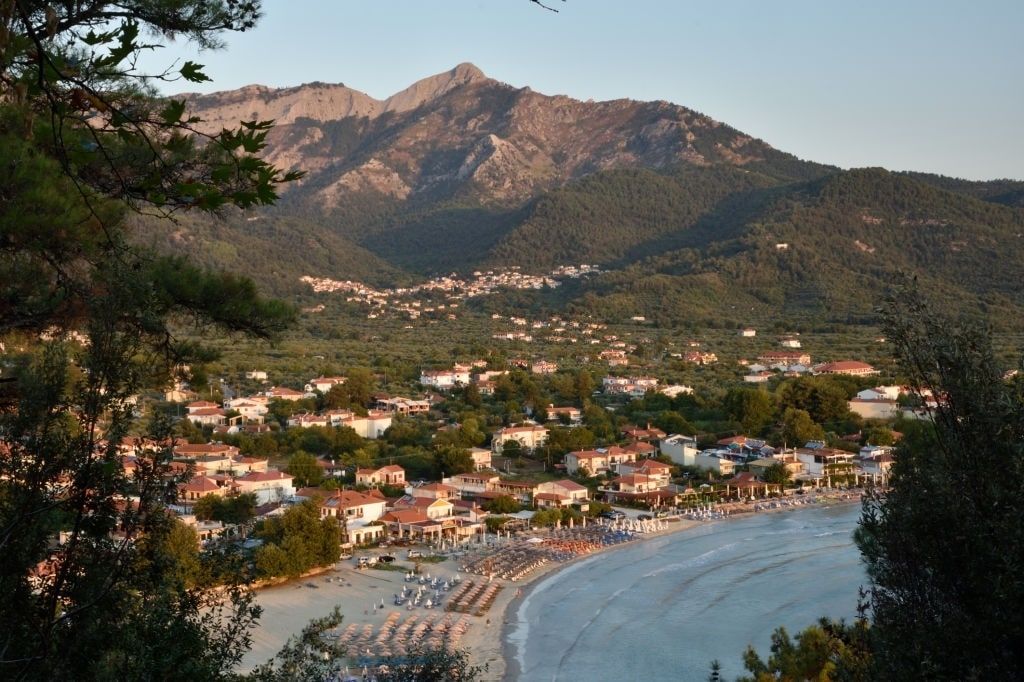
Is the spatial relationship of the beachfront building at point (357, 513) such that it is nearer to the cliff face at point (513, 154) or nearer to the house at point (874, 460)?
the house at point (874, 460)

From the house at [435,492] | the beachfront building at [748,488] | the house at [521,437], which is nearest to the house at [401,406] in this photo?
the house at [521,437]

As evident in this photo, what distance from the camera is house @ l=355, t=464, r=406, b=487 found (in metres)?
29.9

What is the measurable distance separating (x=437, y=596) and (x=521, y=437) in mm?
17564

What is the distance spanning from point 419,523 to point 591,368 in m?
33.1

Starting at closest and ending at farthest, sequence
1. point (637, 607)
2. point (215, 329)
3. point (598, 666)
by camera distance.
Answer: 1. point (215, 329)
2. point (598, 666)
3. point (637, 607)

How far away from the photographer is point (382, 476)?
1198 inches

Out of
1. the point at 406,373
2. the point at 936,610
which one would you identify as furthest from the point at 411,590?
the point at 406,373

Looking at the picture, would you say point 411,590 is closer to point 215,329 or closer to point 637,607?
point 637,607

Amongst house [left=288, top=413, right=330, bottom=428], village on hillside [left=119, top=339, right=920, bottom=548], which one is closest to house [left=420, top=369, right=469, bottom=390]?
village on hillside [left=119, top=339, right=920, bottom=548]

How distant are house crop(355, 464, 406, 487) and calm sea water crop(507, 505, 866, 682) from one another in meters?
8.18

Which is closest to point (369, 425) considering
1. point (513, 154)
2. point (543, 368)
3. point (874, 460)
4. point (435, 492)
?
point (435, 492)

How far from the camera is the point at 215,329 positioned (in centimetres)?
655

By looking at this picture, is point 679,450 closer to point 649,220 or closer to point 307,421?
point 307,421

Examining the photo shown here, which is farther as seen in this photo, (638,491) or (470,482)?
(638,491)
